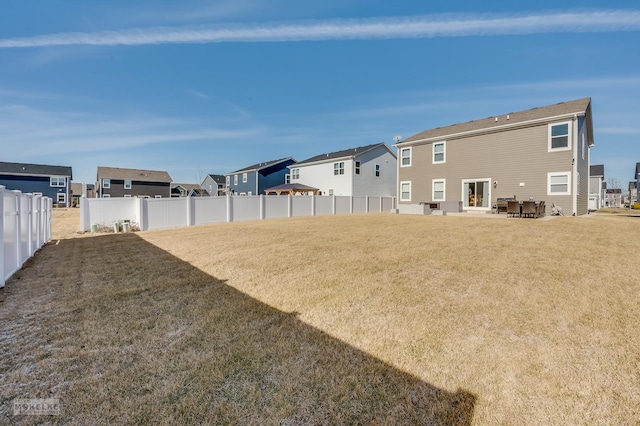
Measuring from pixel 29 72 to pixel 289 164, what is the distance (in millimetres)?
26397

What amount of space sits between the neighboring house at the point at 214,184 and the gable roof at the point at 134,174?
22.0 ft

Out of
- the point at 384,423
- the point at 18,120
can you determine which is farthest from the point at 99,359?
the point at 18,120

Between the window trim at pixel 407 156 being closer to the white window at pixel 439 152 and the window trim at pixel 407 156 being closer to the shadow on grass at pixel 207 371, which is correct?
the white window at pixel 439 152

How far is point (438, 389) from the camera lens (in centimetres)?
228

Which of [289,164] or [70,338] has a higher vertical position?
[289,164]

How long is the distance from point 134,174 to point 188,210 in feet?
111

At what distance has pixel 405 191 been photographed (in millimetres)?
23062

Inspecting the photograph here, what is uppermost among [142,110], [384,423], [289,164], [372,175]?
[142,110]

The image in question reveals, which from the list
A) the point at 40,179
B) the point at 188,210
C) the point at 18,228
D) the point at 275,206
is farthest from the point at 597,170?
the point at 40,179

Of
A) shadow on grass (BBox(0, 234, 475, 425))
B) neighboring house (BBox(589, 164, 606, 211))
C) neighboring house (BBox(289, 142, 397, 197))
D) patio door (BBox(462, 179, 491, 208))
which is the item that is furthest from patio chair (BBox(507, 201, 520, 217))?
neighboring house (BBox(589, 164, 606, 211))

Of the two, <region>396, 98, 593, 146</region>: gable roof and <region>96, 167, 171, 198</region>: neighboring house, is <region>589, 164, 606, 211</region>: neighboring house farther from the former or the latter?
<region>96, 167, 171, 198</region>: neighboring house

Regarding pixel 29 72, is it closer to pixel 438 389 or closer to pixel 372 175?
pixel 438 389

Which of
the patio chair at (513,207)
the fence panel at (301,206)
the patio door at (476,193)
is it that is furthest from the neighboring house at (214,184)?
the patio chair at (513,207)

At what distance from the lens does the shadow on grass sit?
2020 mm
